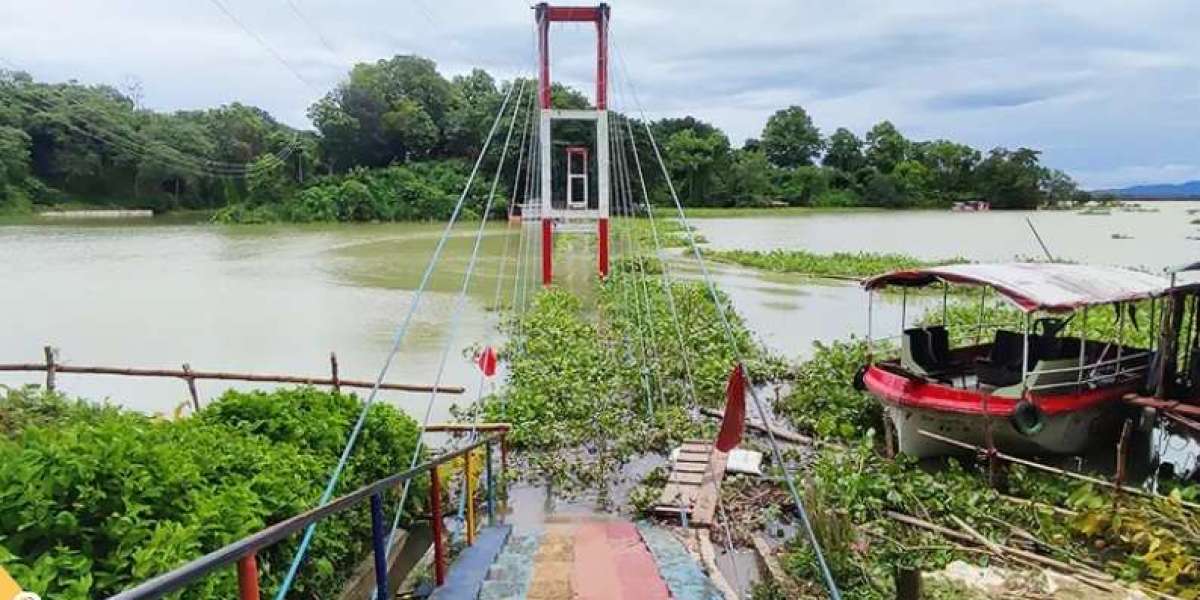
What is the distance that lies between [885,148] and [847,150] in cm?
351

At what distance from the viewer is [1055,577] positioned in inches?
211

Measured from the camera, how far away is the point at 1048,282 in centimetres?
812

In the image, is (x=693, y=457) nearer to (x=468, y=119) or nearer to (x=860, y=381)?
(x=860, y=381)

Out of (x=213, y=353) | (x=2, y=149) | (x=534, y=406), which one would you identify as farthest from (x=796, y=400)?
(x=2, y=149)

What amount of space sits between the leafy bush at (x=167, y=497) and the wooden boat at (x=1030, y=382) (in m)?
5.58

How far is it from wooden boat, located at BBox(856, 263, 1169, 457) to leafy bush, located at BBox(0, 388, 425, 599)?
5.58m

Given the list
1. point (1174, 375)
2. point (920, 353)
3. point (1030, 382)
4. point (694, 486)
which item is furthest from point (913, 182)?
point (694, 486)

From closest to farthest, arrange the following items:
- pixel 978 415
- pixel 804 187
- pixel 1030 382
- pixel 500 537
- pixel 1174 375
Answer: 1. pixel 500 537
2. pixel 978 415
3. pixel 1030 382
4. pixel 1174 375
5. pixel 804 187

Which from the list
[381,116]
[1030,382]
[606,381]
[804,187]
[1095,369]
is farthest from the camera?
[804,187]

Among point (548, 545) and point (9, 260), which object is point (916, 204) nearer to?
point (9, 260)

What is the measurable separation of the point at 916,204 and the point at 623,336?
222 feet

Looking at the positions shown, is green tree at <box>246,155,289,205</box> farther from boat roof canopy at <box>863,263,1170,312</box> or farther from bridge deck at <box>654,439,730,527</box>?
bridge deck at <box>654,439,730,527</box>

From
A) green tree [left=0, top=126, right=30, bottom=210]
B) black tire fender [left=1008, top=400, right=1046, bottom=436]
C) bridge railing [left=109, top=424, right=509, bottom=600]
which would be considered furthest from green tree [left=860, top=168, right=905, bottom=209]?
bridge railing [left=109, top=424, right=509, bottom=600]

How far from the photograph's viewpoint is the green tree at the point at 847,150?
76125mm
